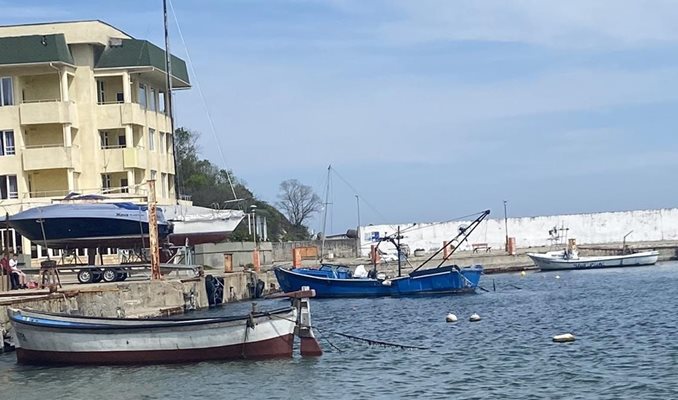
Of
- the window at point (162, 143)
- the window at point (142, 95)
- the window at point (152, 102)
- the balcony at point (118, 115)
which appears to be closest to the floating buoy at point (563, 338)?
the balcony at point (118, 115)

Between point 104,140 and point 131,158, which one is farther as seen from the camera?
point 104,140

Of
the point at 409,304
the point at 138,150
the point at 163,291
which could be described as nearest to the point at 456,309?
the point at 409,304

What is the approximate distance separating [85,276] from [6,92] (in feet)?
65.8

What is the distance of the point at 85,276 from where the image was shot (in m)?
45.2

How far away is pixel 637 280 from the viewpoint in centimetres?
6475

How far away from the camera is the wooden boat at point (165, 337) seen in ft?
90.4

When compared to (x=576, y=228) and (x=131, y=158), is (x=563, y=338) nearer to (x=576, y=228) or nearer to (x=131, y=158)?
(x=131, y=158)

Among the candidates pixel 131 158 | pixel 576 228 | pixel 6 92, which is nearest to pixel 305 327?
pixel 131 158

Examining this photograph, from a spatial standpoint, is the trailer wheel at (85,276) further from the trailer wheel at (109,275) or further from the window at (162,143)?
the window at (162,143)

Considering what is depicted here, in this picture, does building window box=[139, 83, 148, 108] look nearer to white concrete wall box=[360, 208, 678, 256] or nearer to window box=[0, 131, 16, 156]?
window box=[0, 131, 16, 156]

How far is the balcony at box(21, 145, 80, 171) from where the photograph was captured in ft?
198

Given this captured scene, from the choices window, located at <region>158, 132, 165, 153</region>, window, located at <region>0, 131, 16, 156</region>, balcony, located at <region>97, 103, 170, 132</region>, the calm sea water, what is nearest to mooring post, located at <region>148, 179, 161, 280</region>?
the calm sea water

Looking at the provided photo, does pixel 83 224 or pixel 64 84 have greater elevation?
pixel 64 84

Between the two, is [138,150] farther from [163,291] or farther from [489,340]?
[489,340]
